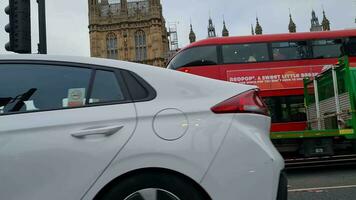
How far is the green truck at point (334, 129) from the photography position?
1170 centimetres

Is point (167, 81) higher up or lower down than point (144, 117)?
higher up

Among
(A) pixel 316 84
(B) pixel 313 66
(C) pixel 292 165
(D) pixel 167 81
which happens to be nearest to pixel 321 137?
(C) pixel 292 165

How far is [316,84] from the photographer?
46.1 ft

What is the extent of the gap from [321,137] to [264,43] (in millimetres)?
6049

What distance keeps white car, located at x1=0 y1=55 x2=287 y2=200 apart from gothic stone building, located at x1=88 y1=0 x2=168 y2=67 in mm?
93739

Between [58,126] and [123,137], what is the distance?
430 millimetres

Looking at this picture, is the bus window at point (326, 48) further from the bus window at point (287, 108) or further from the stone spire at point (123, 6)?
the stone spire at point (123, 6)

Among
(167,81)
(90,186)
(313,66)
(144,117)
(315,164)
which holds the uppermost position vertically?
(313,66)

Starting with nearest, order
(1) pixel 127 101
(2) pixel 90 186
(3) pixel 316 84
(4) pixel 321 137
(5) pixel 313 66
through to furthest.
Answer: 1. (2) pixel 90 186
2. (1) pixel 127 101
3. (4) pixel 321 137
4. (3) pixel 316 84
5. (5) pixel 313 66

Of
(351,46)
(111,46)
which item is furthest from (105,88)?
(111,46)

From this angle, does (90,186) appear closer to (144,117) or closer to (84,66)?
(144,117)

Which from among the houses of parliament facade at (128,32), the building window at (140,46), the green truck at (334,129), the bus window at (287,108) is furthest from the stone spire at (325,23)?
the green truck at (334,129)

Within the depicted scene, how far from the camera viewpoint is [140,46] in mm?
100500

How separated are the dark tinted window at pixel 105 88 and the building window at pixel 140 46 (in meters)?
96.7
